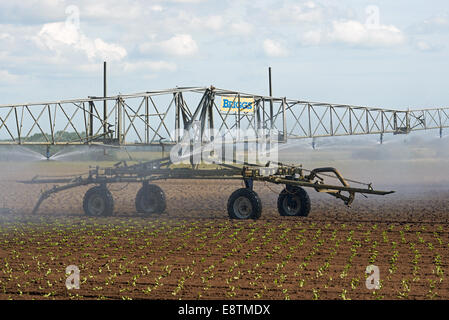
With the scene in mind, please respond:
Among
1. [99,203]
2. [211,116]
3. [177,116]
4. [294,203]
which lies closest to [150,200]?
[99,203]

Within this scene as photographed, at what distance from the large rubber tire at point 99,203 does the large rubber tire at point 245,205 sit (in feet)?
15.6

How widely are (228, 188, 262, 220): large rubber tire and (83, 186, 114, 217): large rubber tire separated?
4748 mm

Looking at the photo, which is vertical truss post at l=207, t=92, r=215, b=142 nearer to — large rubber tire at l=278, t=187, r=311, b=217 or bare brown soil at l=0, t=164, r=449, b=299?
bare brown soil at l=0, t=164, r=449, b=299

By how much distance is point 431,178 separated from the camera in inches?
1907

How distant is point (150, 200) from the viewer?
26.2m

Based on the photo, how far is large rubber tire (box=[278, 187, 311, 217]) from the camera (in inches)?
935

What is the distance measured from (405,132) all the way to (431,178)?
367 cm

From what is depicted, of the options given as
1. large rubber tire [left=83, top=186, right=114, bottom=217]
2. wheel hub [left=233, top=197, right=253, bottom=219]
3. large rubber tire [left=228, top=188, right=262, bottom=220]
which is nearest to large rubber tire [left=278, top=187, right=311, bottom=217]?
large rubber tire [left=228, top=188, right=262, bottom=220]

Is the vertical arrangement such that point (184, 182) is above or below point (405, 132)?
below

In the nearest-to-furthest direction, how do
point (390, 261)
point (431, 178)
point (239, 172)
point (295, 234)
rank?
1. point (390, 261)
2. point (295, 234)
3. point (239, 172)
4. point (431, 178)

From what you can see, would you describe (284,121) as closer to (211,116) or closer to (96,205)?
(211,116)

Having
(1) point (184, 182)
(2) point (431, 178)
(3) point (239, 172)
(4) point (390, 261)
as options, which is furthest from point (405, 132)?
(4) point (390, 261)

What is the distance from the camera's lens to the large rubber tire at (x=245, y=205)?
898 inches
